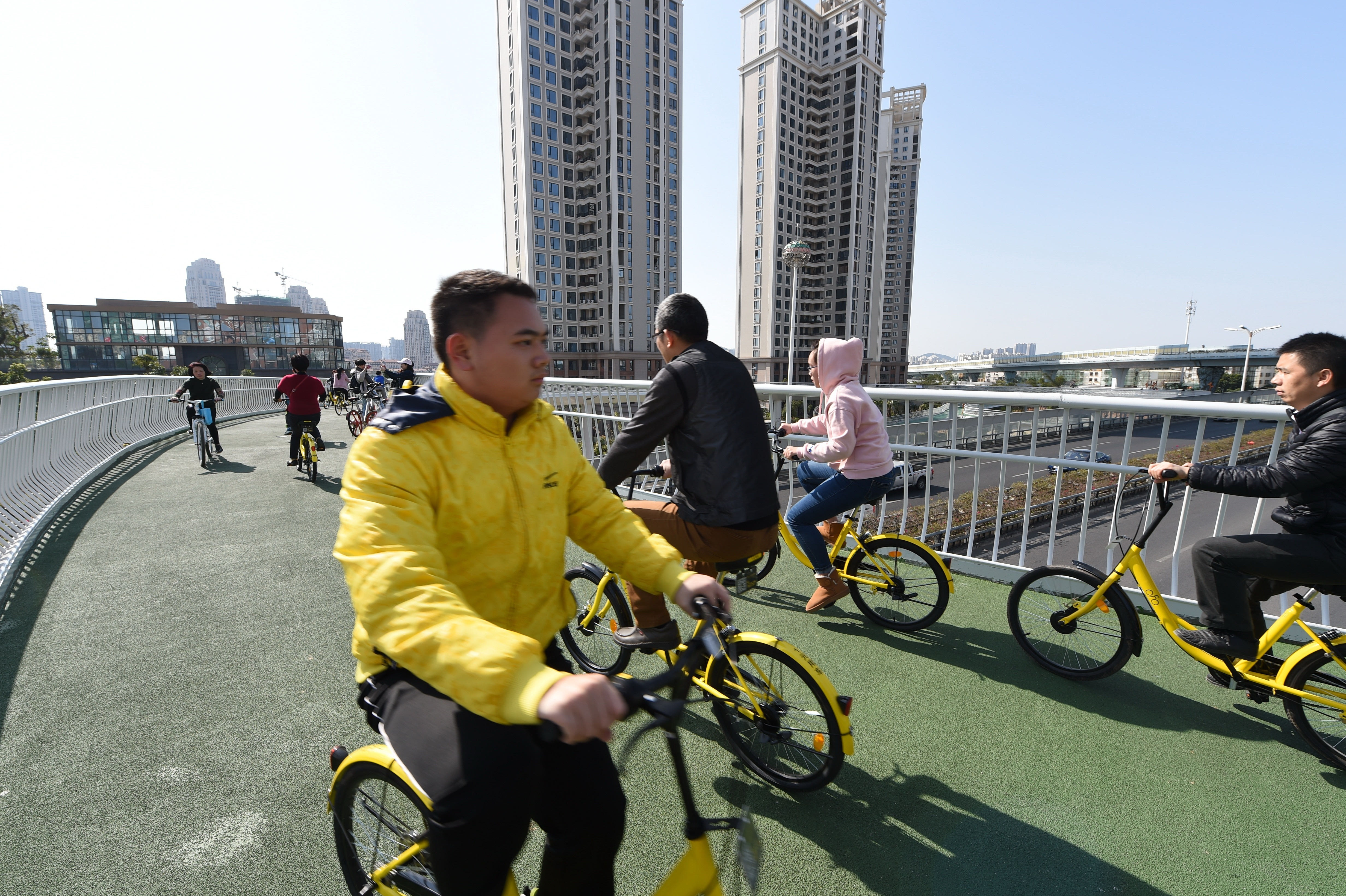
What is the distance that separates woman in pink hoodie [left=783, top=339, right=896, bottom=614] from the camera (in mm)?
3414

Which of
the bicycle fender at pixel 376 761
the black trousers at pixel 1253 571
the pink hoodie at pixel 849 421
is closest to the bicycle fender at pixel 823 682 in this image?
the bicycle fender at pixel 376 761

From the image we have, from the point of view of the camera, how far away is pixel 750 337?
7906 cm

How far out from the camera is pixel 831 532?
3.92 metres

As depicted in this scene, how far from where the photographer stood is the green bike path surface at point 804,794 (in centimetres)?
193

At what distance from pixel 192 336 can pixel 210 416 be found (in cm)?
8958

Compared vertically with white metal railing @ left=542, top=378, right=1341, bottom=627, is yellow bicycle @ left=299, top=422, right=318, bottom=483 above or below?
below

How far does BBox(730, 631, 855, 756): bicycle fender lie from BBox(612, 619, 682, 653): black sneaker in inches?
25.7

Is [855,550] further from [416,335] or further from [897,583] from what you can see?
[416,335]

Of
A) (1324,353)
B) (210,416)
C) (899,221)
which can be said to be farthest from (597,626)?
(899,221)

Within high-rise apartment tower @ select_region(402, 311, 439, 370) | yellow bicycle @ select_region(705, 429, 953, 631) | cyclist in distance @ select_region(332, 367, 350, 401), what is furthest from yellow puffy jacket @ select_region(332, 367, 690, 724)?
high-rise apartment tower @ select_region(402, 311, 439, 370)

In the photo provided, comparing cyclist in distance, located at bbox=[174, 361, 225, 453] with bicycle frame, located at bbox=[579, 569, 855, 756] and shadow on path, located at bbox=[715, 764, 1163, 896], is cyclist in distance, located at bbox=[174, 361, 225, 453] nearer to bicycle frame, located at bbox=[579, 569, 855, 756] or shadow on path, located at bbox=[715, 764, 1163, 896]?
bicycle frame, located at bbox=[579, 569, 855, 756]

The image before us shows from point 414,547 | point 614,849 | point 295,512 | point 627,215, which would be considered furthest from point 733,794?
point 627,215

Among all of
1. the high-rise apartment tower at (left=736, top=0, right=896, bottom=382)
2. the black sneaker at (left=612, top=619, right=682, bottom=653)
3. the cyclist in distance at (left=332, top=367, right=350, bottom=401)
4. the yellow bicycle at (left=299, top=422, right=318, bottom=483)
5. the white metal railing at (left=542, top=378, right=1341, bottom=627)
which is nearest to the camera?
the black sneaker at (left=612, top=619, right=682, bottom=653)

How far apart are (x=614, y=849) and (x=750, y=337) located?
262 ft
